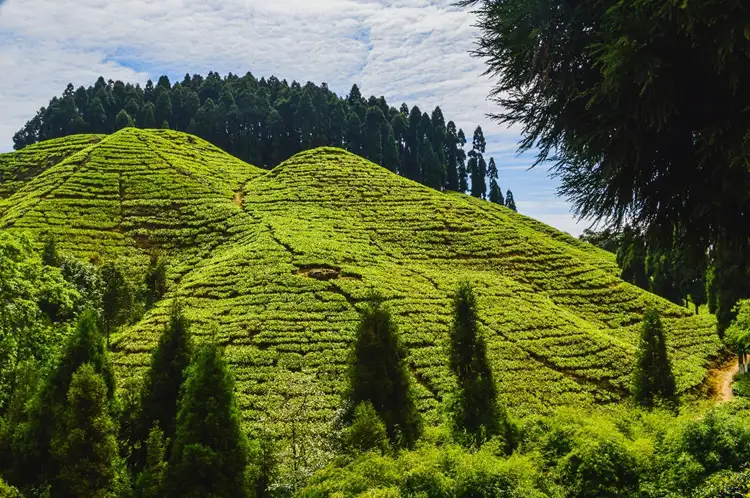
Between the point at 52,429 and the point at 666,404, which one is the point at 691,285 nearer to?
the point at 666,404

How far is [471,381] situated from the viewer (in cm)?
1945

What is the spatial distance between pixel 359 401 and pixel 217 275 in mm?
23881

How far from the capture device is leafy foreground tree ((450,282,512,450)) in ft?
61.4

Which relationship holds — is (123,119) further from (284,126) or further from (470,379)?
(470,379)

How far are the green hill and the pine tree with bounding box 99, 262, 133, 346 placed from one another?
1979 millimetres

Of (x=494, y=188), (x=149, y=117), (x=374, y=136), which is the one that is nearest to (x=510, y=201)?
(x=494, y=188)

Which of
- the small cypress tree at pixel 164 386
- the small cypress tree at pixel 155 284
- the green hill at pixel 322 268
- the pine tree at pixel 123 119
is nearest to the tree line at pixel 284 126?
the pine tree at pixel 123 119

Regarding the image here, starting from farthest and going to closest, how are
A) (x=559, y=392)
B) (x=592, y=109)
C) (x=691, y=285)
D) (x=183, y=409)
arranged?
(x=691, y=285) < (x=559, y=392) < (x=183, y=409) < (x=592, y=109)

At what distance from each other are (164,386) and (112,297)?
18.5 m

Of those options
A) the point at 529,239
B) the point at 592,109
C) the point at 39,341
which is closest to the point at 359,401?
the point at 39,341

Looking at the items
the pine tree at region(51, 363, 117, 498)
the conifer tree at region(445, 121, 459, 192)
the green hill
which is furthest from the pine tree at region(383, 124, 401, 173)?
the pine tree at region(51, 363, 117, 498)

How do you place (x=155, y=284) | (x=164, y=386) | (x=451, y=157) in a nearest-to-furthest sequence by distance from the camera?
(x=164, y=386) → (x=155, y=284) → (x=451, y=157)

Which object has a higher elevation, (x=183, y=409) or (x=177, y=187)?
(x=177, y=187)

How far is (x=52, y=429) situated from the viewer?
14.5 m
